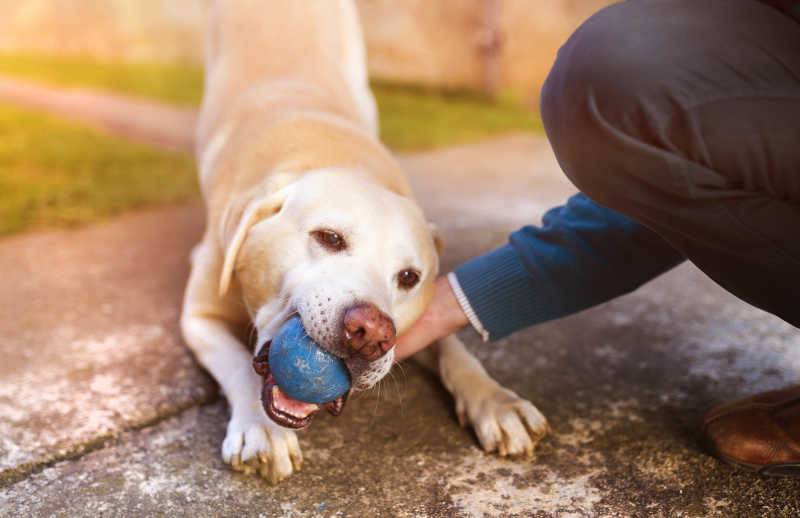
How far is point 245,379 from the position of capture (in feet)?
5.57

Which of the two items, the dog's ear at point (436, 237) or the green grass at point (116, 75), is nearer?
the dog's ear at point (436, 237)

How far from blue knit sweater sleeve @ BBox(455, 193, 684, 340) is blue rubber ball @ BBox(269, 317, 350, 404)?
43 centimetres

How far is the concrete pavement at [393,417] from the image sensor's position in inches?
55.3

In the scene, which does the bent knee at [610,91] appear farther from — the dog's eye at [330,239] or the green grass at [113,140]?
the green grass at [113,140]

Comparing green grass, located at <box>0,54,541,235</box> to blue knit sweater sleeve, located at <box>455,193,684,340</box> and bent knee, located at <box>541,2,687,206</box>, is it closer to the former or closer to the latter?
blue knit sweater sleeve, located at <box>455,193,684,340</box>

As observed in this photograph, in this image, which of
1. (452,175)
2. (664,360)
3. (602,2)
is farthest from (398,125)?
(664,360)

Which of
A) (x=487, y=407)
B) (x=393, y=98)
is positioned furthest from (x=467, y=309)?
(x=393, y=98)

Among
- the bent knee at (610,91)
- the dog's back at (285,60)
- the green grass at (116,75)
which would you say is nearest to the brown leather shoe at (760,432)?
the bent knee at (610,91)

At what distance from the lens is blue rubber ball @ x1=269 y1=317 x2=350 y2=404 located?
1390 mm

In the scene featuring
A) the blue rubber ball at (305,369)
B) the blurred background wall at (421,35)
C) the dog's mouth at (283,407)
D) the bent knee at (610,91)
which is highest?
the bent knee at (610,91)

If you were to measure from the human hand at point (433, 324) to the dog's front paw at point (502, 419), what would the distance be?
0.16m

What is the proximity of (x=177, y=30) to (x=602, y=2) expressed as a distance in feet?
15.1

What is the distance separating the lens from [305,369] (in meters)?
1.39

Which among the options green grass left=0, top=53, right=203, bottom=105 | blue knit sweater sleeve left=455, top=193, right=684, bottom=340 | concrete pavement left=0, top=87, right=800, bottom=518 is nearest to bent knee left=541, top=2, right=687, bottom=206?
blue knit sweater sleeve left=455, top=193, right=684, bottom=340
